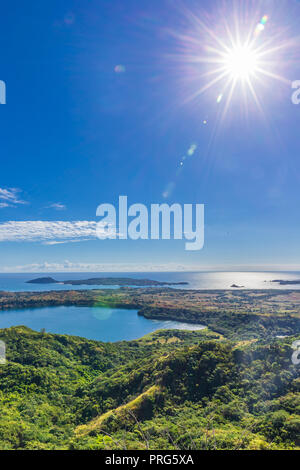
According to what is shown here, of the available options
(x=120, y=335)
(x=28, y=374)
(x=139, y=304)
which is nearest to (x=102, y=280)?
(x=139, y=304)

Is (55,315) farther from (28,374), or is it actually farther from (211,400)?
(211,400)
